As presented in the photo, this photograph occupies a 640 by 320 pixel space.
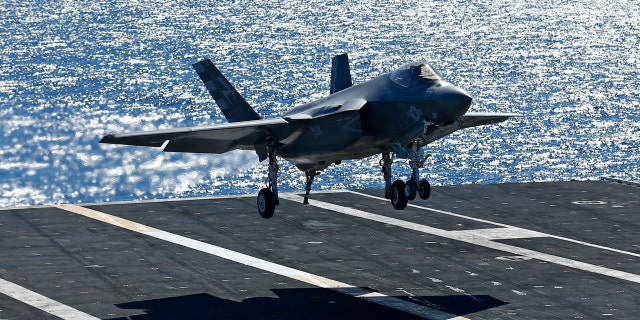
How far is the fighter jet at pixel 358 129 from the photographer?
4547cm

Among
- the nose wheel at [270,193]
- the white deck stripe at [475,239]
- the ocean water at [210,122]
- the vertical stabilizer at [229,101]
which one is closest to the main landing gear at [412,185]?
the nose wheel at [270,193]

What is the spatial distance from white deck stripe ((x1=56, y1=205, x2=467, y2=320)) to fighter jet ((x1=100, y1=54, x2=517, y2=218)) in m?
4.58

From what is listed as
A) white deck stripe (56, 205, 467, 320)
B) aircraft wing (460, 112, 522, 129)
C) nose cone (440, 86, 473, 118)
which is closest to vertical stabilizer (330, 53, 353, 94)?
aircraft wing (460, 112, 522, 129)

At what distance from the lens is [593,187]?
78875 mm

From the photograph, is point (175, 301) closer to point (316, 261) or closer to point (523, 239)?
point (316, 261)

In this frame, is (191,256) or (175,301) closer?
(175,301)

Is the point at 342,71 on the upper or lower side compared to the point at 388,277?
upper

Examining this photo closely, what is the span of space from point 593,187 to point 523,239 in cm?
1757

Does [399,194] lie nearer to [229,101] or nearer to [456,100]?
[456,100]

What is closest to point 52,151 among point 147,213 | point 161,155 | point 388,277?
point 161,155

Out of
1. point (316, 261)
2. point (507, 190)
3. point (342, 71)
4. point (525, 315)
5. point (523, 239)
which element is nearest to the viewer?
point (525, 315)

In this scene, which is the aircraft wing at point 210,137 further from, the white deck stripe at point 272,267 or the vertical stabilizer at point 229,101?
the white deck stripe at point 272,267

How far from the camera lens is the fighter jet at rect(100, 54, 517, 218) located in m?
45.5

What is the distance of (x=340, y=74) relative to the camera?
172 feet
